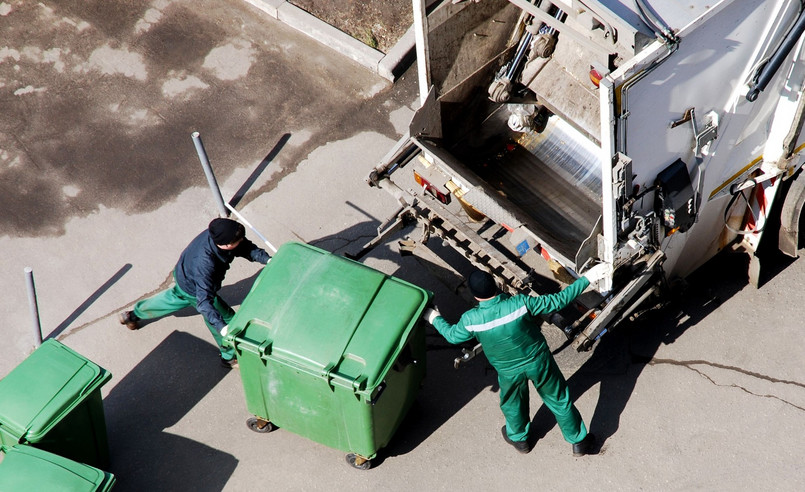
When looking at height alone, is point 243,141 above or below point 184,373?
above

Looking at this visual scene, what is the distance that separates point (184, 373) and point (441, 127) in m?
2.32

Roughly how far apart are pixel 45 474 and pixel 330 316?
1668 millimetres

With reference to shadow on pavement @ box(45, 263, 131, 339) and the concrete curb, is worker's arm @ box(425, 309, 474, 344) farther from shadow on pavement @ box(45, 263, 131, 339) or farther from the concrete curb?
the concrete curb

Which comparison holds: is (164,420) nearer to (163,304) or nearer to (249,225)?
(163,304)

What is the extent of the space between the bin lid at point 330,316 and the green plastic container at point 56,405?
95cm

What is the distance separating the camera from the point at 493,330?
4777 millimetres

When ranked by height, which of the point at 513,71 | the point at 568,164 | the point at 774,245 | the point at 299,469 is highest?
the point at 513,71

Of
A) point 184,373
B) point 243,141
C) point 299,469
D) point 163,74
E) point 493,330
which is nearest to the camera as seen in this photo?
point 493,330

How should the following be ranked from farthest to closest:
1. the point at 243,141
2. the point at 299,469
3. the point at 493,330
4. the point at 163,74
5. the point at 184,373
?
1. the point at 163,74
2. the point at 243,141
3. the point at 184,373
4. the point at 299,469
5. the point at 493,330

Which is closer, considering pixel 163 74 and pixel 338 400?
pixel 338 400

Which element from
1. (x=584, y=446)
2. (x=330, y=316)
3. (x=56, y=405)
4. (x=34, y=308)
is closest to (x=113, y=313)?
(x=34, y=308)

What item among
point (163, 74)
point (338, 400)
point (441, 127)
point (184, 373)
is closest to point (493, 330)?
point (338, 400)

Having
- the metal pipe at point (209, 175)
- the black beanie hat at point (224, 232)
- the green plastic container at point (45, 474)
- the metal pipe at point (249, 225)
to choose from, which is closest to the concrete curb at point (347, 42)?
the metal pipe at point (209, 175)

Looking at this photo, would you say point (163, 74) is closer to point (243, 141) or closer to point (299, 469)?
point (243, 141)
